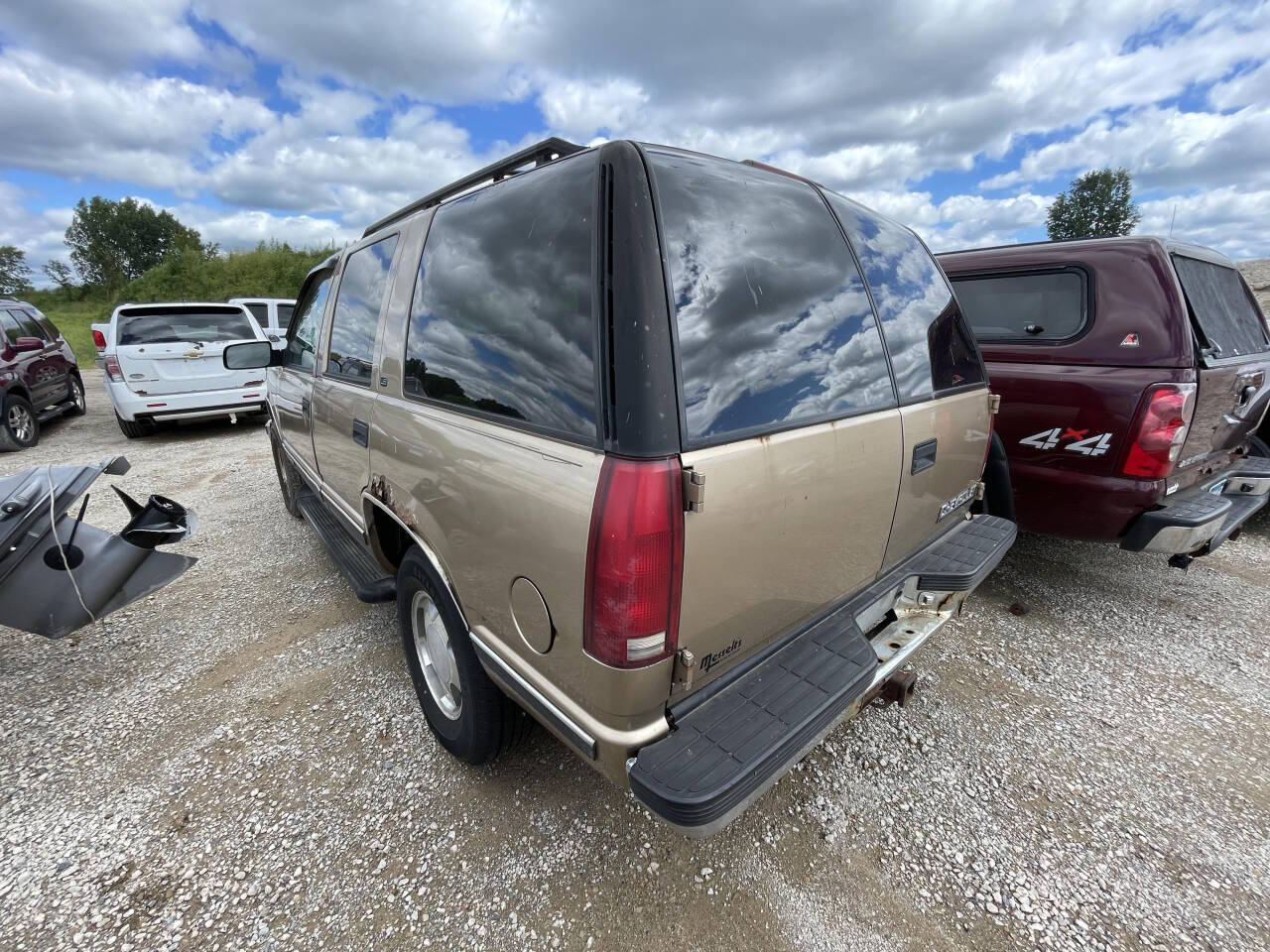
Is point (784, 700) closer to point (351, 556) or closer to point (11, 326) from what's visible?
point (351, 556)

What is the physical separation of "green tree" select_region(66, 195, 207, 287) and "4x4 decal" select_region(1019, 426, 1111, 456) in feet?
218

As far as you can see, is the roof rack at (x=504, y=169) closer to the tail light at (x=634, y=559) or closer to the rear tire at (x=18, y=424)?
the tail light at (x=634, y=559)

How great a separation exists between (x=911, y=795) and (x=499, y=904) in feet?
5.00

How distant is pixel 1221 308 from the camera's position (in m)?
3.61

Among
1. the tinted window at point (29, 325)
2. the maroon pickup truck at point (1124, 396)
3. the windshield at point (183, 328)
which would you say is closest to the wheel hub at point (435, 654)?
the maroon pickup truck at point (1124, 396)

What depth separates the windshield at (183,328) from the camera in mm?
7398

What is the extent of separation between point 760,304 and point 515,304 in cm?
71

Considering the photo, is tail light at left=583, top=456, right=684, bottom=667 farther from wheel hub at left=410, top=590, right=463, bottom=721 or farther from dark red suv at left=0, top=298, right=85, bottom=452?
dark red suv at left=0, top=298, right=85, bottom=452

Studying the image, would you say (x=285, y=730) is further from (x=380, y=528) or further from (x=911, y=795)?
(x=911, y=795)

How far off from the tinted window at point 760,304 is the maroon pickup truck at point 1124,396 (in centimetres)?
187

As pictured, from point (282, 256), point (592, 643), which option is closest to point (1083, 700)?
point (592, 643)

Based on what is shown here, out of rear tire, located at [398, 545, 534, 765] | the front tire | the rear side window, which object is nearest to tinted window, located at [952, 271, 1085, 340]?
the rear side window

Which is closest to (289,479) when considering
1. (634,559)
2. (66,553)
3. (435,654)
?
(66,553)

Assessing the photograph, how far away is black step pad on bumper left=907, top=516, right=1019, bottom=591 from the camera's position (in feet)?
7.24
